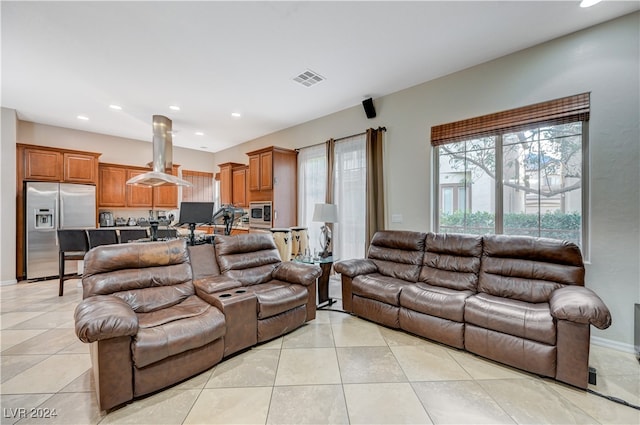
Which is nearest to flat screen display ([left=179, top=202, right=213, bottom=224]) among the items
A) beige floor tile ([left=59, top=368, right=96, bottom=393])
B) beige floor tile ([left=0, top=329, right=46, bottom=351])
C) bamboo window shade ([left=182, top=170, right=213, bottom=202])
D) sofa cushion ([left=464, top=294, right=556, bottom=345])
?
beige floor tile ([left=59, top=368, right=96, bottom=393])

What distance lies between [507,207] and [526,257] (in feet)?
2.61

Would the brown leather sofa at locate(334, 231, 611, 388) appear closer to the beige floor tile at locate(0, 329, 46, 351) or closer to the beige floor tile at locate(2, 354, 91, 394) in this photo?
the beige floor tile at locate(2, 354, 91, 394)

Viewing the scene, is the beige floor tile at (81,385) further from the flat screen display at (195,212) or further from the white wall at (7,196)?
the white wall at (7,196)

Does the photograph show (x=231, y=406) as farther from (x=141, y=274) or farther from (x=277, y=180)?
(x=277, y=180)

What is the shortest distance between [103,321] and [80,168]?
5.42 meters

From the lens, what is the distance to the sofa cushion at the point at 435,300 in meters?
2.48

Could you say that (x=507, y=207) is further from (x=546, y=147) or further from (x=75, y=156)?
(x=75, y=156)

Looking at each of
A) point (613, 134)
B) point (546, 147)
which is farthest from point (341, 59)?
point (613, 134)

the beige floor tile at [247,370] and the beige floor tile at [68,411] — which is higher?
the beige floor tile at [68,411]

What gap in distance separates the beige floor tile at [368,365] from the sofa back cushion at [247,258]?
1220 mm

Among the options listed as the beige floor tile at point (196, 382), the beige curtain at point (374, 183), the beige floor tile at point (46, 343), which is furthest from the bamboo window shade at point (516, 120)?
the beige floor tile at point (46, 343)

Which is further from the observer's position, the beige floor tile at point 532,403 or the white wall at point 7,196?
the white wall at point 7,196

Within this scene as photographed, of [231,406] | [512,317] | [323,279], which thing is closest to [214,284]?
[231,406]

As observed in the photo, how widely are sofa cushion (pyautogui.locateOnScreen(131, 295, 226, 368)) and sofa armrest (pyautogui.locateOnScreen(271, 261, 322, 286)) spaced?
37.2 inches
